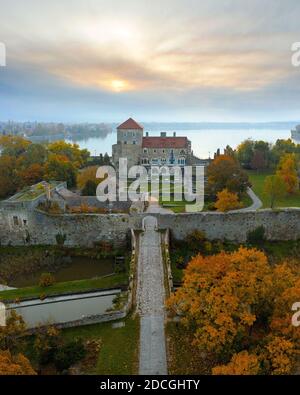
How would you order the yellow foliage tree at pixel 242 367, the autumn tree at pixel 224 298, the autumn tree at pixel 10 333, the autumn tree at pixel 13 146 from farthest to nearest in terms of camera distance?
the autumn tree at pixel 13 146, the autumn tree at pixel 10 333, the autumn tree at pixel 224 298, the yellow foliage tree at pixel 242 367

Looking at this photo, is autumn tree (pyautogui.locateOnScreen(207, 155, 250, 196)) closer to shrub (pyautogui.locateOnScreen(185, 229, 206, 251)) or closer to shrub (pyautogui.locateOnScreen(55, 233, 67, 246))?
shrub (pyautogui.locateOnScreen(185, 229, 206, 251))

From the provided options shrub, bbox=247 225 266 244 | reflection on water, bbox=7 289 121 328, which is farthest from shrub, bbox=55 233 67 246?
shrub, bbox=247 225 266 244

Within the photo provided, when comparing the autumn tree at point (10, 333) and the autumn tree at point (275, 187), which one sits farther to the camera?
the autumn tree at point (275, 187)

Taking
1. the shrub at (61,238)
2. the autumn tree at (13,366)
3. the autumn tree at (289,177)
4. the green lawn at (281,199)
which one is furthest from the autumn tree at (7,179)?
the autumn tree at (289,177)

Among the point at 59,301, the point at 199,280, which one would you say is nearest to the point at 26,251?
the point at 59,301

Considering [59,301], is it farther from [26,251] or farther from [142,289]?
[26,251]

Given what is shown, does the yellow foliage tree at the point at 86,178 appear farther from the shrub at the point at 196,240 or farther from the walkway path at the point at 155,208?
the shrub at the point at 196,240

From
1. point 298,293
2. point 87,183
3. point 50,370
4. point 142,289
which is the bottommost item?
point 50,370
